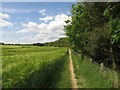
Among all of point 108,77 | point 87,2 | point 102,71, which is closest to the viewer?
point 108,77

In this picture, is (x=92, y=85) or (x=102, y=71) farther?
(x=102, y=71)

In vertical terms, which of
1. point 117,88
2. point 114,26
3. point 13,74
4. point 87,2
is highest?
point 87,2

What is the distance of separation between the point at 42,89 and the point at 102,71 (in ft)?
25.5

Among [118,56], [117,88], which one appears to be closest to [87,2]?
[118,56]

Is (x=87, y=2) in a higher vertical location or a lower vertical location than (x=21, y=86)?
higher

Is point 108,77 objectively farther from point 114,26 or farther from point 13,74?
point 13,74

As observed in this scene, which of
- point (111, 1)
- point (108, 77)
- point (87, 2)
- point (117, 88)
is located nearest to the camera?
point (111, 1)

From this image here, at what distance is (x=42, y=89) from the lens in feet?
50.2

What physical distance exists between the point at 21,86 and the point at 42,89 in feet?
13.9

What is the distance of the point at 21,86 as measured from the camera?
36.6 ft

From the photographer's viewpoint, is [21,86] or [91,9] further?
[91,9]

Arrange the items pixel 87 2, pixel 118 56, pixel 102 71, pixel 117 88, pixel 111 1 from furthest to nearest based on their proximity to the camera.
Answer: pixel 118 56 → pixel 87 2 → pixel 102 71 → pixel 117 88 → pixel 111 1

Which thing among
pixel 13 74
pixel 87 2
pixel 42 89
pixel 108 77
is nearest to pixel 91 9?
pixel 87 2

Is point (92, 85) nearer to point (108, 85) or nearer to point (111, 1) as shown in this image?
point (108, 85)
